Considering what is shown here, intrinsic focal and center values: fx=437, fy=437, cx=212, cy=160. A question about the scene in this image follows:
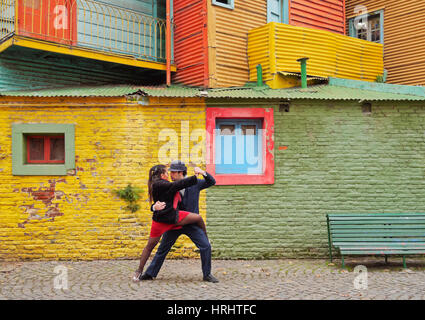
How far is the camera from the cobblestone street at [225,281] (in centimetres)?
569

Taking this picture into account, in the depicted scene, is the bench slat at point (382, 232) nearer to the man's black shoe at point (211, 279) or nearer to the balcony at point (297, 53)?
the man's black shoe at point (211, 279)

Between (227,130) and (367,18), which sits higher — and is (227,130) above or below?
below

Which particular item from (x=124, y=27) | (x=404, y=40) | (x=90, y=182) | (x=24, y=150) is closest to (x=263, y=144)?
(x=90, y=182)

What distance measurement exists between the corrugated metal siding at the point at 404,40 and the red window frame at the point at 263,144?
25.8ft

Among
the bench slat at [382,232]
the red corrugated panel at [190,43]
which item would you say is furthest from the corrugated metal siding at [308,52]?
the bench slat at [382,232]

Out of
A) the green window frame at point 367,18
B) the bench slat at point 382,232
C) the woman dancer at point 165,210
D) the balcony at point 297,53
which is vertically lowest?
the bench slat at point 382,232

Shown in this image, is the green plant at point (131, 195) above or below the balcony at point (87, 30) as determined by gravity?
below

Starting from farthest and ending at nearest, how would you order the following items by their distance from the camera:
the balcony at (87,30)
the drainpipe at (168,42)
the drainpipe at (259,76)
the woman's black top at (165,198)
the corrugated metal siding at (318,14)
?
1. the corrugated metal siding at (318,14)
2. the drainpipe at (168,42)
3. the drainpipe at (259,76)
4. the balcony at (87,30)
5. the woman's black top at (165,198)

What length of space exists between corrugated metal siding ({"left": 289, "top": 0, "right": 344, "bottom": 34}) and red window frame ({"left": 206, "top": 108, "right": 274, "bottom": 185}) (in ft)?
15.2

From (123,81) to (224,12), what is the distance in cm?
318

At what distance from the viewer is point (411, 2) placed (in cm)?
1423

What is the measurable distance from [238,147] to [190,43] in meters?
3.81

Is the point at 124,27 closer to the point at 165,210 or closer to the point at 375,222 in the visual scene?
the point at 165,210

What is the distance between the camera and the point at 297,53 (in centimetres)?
1098
